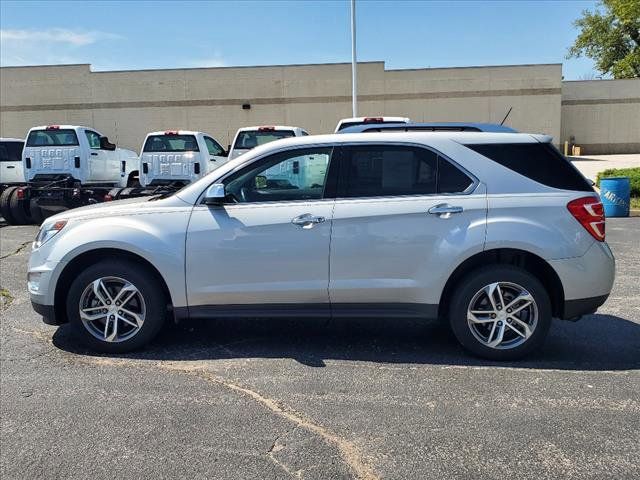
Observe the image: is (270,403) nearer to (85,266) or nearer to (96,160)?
(85,266)

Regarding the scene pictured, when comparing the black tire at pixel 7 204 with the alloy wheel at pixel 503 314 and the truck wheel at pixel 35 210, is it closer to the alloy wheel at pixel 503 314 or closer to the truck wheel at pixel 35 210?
the truck wheel at pixel 35 210

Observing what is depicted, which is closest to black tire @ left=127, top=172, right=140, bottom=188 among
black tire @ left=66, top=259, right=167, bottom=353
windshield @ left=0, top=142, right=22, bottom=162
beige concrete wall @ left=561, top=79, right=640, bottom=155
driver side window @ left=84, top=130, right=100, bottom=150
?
driver side window @ left=84, top=130, right=100, bottom=150

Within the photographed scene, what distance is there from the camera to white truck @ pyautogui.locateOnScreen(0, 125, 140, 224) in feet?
42.2

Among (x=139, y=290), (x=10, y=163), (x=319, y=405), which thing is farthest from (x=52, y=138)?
(x=319, y=405)

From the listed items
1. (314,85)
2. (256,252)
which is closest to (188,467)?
(256,252)

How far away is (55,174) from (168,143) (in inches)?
114

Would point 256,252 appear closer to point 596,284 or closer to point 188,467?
point 188,467

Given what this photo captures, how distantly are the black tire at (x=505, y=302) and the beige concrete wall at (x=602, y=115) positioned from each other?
37.1m

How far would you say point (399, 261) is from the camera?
14.2 ft

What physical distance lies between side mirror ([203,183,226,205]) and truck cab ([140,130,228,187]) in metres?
8.21

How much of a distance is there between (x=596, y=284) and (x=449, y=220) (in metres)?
1.23

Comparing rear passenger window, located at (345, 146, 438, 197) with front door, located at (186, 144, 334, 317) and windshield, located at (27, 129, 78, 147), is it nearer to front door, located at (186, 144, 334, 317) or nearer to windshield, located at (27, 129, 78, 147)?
front door, located at (186, 144, 334, 317)

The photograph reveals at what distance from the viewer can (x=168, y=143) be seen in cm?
1291

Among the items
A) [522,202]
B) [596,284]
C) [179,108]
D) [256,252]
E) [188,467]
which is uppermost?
[179,108]
